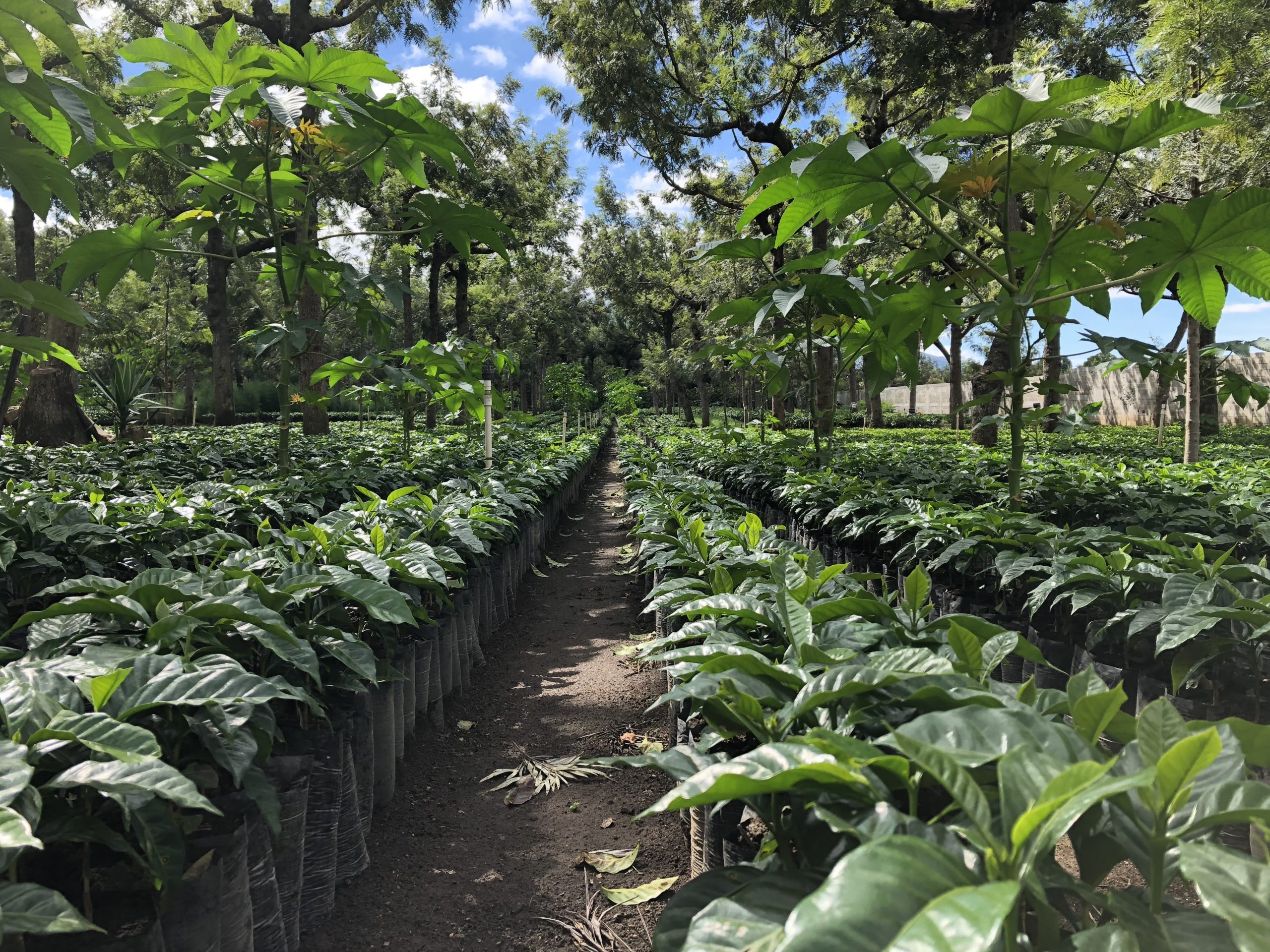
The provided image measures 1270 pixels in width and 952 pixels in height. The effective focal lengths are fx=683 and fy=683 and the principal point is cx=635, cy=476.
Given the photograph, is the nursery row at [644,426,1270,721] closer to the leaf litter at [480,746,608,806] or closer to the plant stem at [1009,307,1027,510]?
the plant stem at [1009,307,1027,510]

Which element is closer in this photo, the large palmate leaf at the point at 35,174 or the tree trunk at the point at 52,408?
the large palmate leaf at the point at 35,174

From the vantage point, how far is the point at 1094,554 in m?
2.04

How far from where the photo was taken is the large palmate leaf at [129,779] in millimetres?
882

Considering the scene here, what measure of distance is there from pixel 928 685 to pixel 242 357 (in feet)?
150

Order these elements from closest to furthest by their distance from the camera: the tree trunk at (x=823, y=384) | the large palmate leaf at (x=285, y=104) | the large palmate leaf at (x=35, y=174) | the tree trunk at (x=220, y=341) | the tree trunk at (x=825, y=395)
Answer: the large palmate leaf at (x=35, y=174) < the large palmate leaf at (x=285, y=104) < the tree trunk at (x=823, y=384) < the tree trunk at (x=825, y=395) < the tree trunk at (x=220, y=341)

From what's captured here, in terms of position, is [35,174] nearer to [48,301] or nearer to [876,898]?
[48,301]

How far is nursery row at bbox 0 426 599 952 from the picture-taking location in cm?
100


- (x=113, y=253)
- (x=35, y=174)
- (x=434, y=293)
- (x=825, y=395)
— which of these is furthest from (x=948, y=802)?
(x=434, y=293)

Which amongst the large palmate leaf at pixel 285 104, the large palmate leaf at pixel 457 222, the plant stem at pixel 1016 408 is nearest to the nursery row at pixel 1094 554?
the plant stem at pixel 1016 408

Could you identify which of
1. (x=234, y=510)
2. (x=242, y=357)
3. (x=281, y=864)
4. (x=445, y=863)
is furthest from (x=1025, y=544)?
(x=242, y=357)

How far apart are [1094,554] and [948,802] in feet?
4.63

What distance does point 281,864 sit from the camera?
1.65m

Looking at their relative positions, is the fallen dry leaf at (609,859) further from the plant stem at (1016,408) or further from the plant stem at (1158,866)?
the plant stem at (1016,408)

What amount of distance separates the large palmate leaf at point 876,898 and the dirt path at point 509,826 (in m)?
1.57
